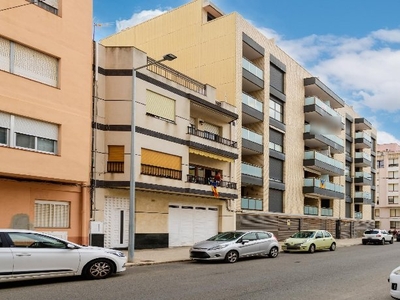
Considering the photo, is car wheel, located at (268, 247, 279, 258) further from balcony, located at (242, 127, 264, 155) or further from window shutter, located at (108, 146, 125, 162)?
balcony, located at (242, 127, 264, 155)

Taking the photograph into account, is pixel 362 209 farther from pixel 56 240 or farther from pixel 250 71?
pixel 56 240

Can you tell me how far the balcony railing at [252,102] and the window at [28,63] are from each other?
16.0 meters

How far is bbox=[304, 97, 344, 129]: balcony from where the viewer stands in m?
41.6

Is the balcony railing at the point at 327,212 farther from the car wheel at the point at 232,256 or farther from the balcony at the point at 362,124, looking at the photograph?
the car wheel at the point at 232,256

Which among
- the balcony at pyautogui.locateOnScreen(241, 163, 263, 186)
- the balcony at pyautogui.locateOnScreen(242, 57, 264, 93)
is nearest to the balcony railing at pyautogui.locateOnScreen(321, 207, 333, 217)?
the balcony at pyautogui.locateOnScreen(241, 163, 263, 186)

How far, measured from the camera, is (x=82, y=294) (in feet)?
33.8

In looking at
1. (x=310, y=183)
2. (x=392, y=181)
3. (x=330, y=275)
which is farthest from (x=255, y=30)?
(x=392, y=181)

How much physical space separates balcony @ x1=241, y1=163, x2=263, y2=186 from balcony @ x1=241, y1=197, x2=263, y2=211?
120 cm

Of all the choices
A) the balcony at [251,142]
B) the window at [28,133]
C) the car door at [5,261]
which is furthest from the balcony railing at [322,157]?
the car door at [5,261]

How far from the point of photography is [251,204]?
3216cm

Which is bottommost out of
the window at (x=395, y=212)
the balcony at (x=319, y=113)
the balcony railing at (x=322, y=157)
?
the window at (x=395, y=212)

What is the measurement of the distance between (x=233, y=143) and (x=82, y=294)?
65.4 ft

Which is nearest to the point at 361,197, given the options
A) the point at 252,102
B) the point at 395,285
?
the point at 252,102

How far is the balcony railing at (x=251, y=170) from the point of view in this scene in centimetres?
3162
